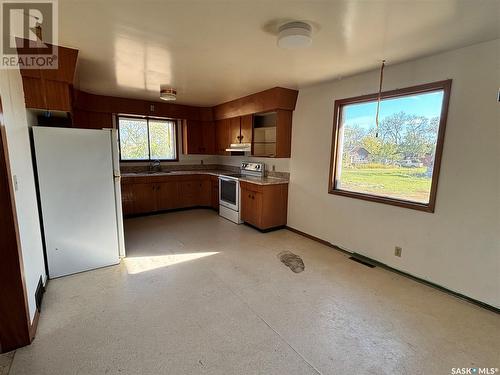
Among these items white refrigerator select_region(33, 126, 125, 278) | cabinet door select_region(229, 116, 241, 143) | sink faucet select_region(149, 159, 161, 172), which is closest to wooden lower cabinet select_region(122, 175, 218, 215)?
sink faucet select_region(149, 159, 161, 172)

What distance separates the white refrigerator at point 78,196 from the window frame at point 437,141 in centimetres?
285

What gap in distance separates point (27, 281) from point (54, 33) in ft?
6.68

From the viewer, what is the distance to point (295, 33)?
1839 millimetres

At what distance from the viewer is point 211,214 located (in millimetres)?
5254

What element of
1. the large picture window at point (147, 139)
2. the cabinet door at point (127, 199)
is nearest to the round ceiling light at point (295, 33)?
the cabinet door at point (127, 199)

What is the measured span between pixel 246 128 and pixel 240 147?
40 cm

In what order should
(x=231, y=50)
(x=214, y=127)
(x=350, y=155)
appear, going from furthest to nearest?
(x=214, y=127)
(x=350, y=155)
(x=231, y=50)

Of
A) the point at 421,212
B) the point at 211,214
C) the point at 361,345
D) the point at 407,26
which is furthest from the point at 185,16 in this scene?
the point at 211,214

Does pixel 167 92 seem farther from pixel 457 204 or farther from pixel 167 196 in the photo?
pixel 457 204

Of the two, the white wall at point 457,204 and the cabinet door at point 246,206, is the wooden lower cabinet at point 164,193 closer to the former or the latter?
the cabinet door at point 246,206

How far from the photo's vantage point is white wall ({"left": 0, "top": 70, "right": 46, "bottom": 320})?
1783mm

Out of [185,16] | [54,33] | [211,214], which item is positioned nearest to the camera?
[185,16]

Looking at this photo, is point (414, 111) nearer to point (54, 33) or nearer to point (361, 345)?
point (361, 345)

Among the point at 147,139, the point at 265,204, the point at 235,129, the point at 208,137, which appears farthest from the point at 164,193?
the point at 265,204
